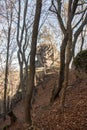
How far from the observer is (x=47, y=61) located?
43469 millimetres

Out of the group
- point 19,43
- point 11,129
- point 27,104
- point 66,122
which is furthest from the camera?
point 19,43

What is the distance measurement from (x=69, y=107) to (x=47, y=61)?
30306mm

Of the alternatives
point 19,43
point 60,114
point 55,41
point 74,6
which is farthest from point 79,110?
point 55,41

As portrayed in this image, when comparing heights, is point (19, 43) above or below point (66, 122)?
above

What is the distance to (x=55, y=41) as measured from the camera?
41.9 meters

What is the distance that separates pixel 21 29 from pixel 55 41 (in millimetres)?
18810

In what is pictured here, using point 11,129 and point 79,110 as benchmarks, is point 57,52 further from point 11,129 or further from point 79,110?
point 79,110

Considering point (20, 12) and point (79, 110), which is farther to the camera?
point (20, 12)

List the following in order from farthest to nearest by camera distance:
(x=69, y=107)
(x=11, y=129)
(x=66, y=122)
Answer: (x=11, y=129) → (x=69, y=107) → (x=66, y=122)

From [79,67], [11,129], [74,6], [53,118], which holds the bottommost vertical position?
[11,129]

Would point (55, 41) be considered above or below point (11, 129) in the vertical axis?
above

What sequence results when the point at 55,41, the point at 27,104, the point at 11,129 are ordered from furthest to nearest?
the point at 55,41, the point at 11,129, the point at 27,104

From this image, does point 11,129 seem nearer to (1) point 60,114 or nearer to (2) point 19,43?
(1) point 60,114

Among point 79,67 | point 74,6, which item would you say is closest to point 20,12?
point 79,67
